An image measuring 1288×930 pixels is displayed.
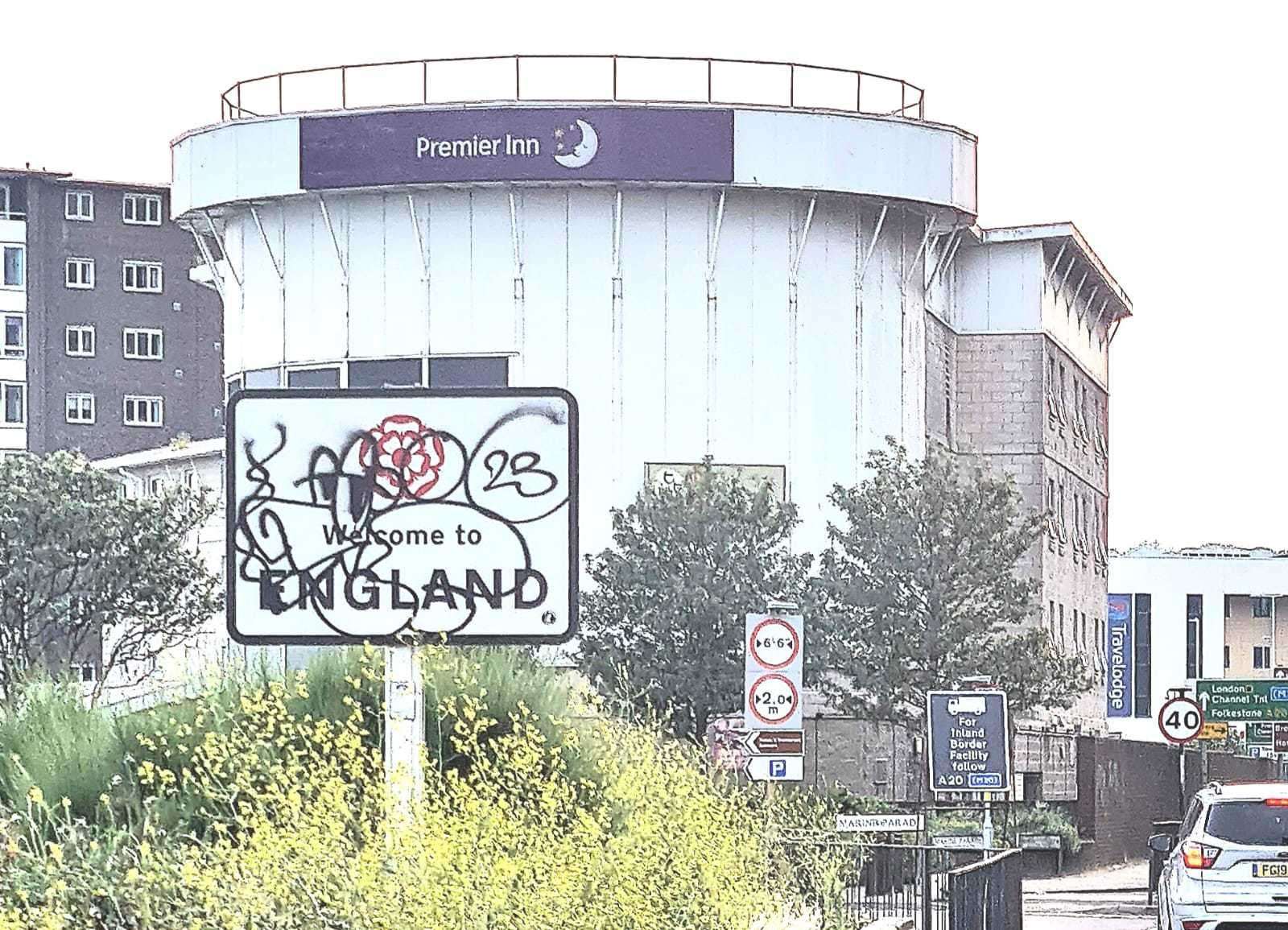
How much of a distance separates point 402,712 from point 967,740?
18.4 metres

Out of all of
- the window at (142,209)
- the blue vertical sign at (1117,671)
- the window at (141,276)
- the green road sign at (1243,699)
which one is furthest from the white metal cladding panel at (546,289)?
the window at (142,209)

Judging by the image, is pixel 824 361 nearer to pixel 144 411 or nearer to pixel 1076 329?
pixel 1076 329

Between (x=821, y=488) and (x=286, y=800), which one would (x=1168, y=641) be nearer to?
(x=821, y=488)

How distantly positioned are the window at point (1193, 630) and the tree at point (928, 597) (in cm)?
8360

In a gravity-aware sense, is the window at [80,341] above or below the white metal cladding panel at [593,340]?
above

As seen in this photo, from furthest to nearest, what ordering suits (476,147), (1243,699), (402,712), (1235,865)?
(476,147) < (1243,699) < (1235,865) < (402,712)

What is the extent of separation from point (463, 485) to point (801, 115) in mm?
48041

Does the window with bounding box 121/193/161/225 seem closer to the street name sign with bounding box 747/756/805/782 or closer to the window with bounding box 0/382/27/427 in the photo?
the window with bounding box 0/382/27/427

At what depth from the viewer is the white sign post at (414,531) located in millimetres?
10062

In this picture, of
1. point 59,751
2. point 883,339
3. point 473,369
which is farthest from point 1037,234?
point 59,751

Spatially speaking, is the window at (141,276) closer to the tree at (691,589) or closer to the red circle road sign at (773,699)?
the tree at (691,589)

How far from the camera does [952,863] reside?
872 inches

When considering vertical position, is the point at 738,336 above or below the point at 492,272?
below

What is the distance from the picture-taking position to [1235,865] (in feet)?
72.3
